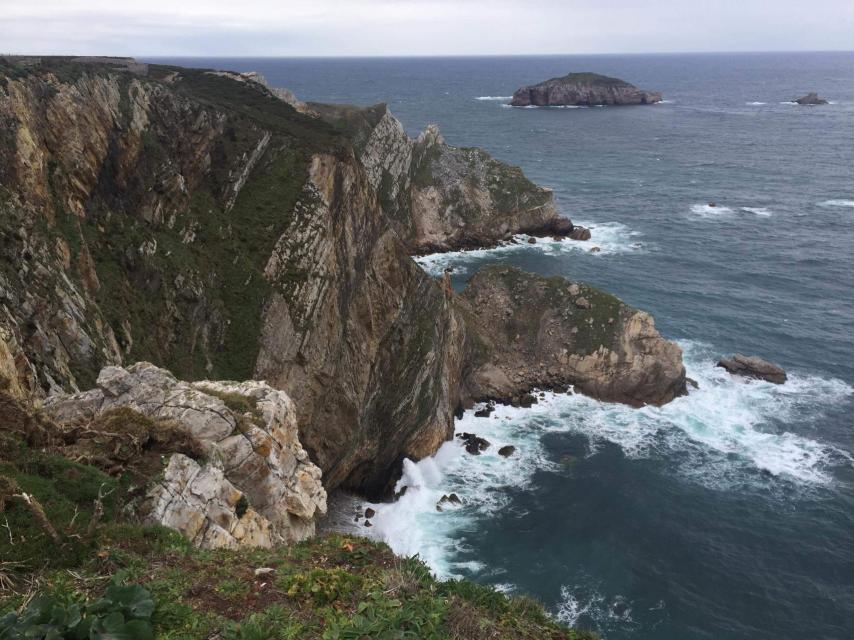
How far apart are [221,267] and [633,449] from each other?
1486 inches

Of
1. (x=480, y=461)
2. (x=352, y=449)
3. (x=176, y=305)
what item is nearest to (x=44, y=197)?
(x=176, y=305)

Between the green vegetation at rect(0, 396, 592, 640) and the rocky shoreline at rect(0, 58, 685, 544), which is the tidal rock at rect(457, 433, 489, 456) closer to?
the rocky shoreline at rect(0, 58, 685, 544)

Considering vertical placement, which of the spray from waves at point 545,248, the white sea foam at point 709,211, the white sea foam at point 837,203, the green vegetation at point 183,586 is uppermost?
the green vegetation at point 183,586

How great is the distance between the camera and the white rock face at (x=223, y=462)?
18.3 meters

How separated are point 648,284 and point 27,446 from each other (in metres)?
81.6

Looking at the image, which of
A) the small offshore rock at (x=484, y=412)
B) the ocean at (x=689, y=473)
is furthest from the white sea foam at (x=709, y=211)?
the small offshore rock at (x=484, y=412)

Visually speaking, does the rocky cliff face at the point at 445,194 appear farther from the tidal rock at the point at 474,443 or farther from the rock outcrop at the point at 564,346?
the tidal rock at the point at 474,443

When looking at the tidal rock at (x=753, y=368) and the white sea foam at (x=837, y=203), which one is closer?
the tidal rock at (x=753, y=368)

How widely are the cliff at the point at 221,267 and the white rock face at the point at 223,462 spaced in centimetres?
343

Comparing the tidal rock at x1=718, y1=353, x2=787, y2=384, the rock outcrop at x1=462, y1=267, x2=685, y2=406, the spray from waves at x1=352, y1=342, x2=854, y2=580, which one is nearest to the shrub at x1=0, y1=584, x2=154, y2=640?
the spray from waves at x1=352, y1=342, x2=854, y2=580

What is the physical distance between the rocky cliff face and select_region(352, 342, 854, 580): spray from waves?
156ft

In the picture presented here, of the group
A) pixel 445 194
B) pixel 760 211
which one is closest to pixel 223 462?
pixel 445 194

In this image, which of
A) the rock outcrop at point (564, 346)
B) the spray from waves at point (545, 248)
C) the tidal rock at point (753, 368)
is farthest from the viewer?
the spray from waves at point (545, 248)

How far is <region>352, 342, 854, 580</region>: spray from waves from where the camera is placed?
4634cm
